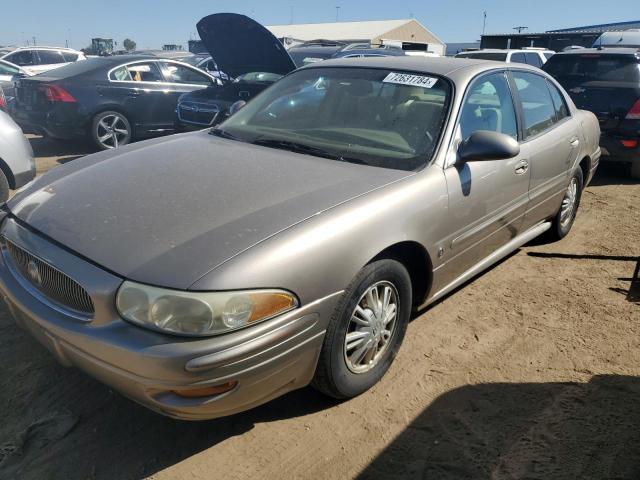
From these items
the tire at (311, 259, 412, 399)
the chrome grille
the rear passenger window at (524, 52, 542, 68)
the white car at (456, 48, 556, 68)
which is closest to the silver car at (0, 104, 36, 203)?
the chrome grille

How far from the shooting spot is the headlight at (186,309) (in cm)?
196

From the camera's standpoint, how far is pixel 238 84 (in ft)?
26.3

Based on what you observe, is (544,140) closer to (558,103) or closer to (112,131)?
(558,103)

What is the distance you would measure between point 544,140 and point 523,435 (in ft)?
7.60

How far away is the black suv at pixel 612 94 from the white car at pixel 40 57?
12.9 meters

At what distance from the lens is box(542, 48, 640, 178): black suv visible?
667 cm

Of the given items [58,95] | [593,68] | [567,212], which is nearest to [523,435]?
[567,212]

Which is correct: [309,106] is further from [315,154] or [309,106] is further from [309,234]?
[309,234]

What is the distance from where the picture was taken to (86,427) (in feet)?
8.09

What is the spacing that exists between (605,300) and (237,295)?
302 cm

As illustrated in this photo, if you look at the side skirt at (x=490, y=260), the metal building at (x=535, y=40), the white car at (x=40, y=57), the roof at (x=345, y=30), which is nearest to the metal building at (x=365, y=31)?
the roof at (x=345, y=30)

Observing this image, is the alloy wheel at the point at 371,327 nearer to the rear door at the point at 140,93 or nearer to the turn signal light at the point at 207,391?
the turn signal light at the point at 207,391

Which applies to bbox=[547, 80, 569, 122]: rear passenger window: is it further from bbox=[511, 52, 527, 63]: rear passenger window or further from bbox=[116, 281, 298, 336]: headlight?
bbox=[511, 52, 527, 63]: rear passenger window

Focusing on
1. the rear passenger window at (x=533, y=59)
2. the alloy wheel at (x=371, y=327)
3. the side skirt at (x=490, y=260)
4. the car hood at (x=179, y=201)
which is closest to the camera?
the car hood at (x=179, y=201)
